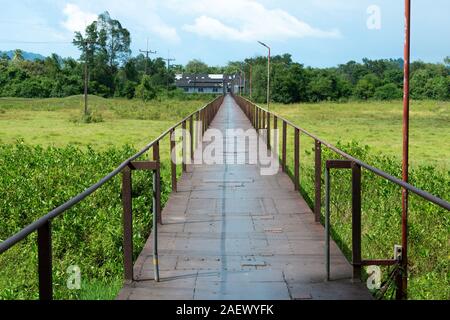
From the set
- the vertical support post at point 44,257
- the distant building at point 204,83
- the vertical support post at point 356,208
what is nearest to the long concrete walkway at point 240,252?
the vertical support post at point 356,208

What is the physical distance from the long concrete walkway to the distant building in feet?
466

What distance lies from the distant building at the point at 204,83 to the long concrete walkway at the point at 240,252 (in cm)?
14202

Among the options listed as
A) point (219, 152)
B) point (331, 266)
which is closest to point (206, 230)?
point (331, 266)

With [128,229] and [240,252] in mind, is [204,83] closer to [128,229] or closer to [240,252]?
[240,252]

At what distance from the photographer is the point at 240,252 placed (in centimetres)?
603

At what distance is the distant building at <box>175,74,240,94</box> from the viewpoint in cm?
15200

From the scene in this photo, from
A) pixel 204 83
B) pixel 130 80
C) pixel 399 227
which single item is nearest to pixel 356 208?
pixel 399 227

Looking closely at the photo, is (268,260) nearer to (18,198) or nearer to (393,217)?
(393,217)

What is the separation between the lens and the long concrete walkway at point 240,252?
4.88 metres

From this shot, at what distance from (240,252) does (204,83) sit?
490 feet
